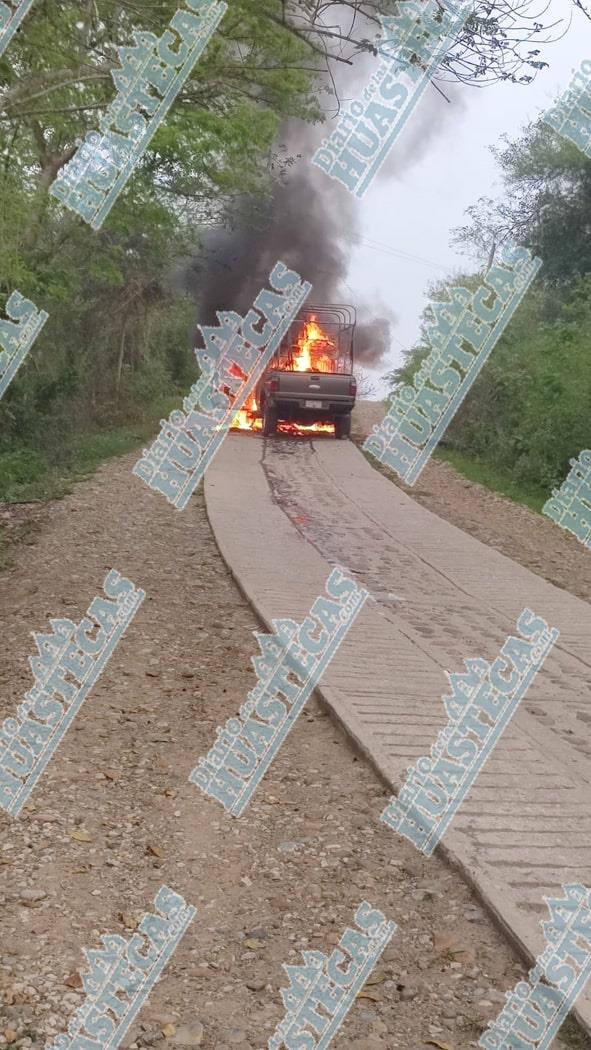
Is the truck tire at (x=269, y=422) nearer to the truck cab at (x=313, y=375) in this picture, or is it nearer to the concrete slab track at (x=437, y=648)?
the truck cab at (x=313, y=375)

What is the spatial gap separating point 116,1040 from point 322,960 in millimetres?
802

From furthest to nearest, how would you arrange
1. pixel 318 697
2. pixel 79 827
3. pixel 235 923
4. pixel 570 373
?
pixel 570 373, pixel 318 697, pixel 79 827, pixel 235 923

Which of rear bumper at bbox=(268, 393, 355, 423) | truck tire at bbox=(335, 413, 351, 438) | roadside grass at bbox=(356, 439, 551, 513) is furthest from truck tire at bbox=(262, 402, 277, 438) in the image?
roadside grass at bbox=(356, 439, 551, 513)

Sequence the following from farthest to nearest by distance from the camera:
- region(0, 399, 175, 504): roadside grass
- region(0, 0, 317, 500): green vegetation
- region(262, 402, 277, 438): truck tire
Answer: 1. region(262, 402, 277, 438): truck tire
2. region(0, 399, 175, 504): roadside grass
3. region(0, 0, 317, 500): green vegetation

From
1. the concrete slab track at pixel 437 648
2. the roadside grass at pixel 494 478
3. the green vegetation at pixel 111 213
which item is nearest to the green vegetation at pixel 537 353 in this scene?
the roadside grass at pixel 494 478

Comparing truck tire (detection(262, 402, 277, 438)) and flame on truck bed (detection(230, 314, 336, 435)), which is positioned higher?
flame on truck bed (detection(230, 314, 336, 435))

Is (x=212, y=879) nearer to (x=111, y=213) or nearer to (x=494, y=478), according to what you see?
(x=494, y=478)

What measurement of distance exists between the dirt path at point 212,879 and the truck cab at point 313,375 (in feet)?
49.9

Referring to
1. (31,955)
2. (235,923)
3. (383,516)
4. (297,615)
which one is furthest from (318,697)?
(383,516)

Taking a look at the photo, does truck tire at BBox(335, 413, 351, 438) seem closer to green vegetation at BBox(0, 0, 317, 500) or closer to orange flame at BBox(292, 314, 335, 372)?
orange flame at BBox(292, 314, 335, 372)

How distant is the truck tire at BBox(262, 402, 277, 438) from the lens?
22094mm

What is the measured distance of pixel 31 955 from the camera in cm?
355

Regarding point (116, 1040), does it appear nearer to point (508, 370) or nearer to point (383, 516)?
point (383, 516)

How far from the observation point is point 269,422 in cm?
2223
